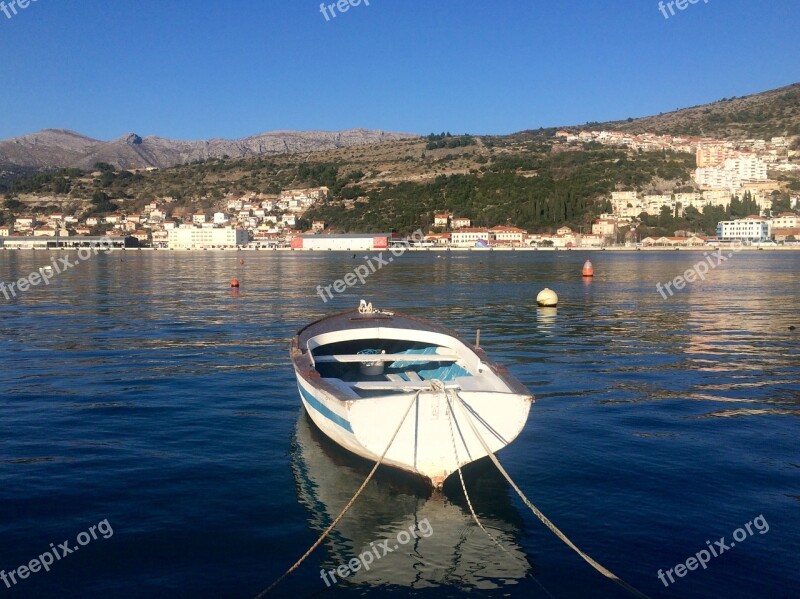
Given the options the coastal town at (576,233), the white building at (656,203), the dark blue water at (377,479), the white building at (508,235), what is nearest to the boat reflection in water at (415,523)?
the dark blue water at (377,479)

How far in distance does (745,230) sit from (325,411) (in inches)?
6685

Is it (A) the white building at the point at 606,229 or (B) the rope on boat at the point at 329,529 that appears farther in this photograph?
(A) the white building at the point at 606,229

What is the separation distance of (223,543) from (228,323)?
1994 cm

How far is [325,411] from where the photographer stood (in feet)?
32.0

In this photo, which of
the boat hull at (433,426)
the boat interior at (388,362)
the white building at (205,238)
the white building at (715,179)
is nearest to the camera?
the boat hull at (433,426)

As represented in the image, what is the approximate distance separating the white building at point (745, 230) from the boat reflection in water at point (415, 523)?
16603 cm

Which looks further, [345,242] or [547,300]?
[345,242]

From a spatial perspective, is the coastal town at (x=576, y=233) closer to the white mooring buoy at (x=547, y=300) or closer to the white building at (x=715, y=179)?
the white building at (x=715, y=179)

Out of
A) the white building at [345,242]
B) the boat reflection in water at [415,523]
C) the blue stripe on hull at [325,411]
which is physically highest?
the white building at [345,242]

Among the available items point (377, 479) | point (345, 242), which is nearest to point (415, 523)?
point (377, 479)

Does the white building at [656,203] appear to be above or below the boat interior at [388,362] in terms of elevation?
above

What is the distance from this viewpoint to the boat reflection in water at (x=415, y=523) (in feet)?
24.1

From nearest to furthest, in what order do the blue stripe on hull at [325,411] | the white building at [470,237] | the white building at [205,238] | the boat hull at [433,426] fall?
the boat hull at [433,426] < the blue stripe on hull at [325,411] < the white building at [470,237] < the white building at [205,238]

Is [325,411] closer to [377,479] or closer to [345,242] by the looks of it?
[377,479]
